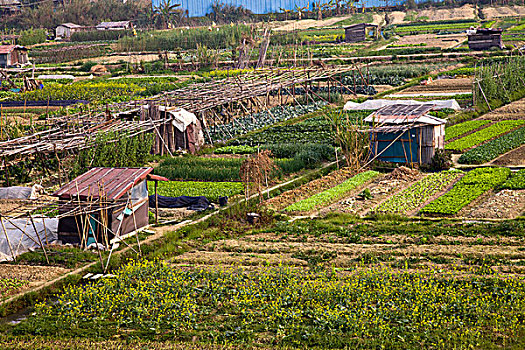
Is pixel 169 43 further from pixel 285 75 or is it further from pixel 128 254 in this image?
pixel 128 254

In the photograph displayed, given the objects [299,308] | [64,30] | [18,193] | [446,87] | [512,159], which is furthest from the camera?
[64,30]

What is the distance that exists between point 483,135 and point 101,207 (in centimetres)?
1782

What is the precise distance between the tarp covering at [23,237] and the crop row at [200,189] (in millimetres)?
4643

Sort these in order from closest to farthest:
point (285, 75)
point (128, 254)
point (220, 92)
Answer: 1. point (128, 254)
2. point (220, 92)
3. point (285, 75)

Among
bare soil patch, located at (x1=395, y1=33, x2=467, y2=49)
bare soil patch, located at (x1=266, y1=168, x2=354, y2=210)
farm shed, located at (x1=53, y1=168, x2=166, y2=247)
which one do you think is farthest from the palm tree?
farm shed, located at (x1=53, y1=168, x2=166, y2=247)

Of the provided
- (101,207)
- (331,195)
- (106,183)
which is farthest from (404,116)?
(101,207)

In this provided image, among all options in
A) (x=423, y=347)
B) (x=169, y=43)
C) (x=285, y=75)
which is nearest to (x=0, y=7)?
(x=169, y=43)

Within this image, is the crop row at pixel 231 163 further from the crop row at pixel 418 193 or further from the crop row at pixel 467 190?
the crop row at pixel 467 190

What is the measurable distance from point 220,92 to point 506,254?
21.0 metres

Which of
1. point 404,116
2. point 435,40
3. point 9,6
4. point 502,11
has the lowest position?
point 404,116

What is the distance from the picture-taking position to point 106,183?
1636 cm

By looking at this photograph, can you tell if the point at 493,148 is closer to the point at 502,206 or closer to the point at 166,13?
the point at 502,206

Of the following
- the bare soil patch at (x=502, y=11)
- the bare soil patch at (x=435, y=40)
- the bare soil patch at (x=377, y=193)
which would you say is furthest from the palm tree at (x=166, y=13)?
the bare soil patch at (x=377, y=193)

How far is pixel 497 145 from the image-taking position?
1010 inches
